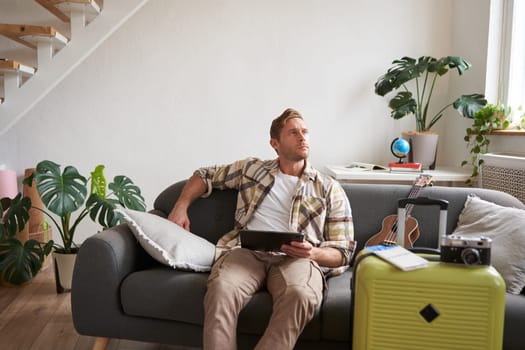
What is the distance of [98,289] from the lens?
235 cm

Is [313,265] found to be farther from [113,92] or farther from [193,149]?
[113,92]

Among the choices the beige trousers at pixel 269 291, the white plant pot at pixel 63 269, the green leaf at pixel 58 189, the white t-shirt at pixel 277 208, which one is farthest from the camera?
the white plant pot at pixel 63 269

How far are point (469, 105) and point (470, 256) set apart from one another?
1.96m

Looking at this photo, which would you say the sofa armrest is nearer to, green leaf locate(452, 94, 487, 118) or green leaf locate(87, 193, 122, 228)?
green leaf locate(87, 193, 122, 228)

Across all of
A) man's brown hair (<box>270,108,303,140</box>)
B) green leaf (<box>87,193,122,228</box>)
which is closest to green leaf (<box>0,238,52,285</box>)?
green leaf (<box>87,193,122,228</box>)

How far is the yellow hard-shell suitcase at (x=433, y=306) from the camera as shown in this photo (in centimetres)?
190

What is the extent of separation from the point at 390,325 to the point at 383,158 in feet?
8.50

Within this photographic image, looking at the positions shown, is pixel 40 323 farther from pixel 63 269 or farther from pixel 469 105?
pixel 469 105

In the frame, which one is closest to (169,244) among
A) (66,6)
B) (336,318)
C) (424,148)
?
(336,318)

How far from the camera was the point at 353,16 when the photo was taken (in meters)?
4.33

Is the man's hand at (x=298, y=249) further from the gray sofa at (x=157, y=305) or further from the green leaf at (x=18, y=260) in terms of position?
the green leaf at (x=18, y=260)

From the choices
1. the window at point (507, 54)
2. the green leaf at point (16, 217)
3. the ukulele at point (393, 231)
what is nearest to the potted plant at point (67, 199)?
the green leaf at point (16, 217)

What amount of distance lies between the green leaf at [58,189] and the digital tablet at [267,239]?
1.32 meters

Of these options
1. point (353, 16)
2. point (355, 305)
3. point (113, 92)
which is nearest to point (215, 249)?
point (355, 305)
